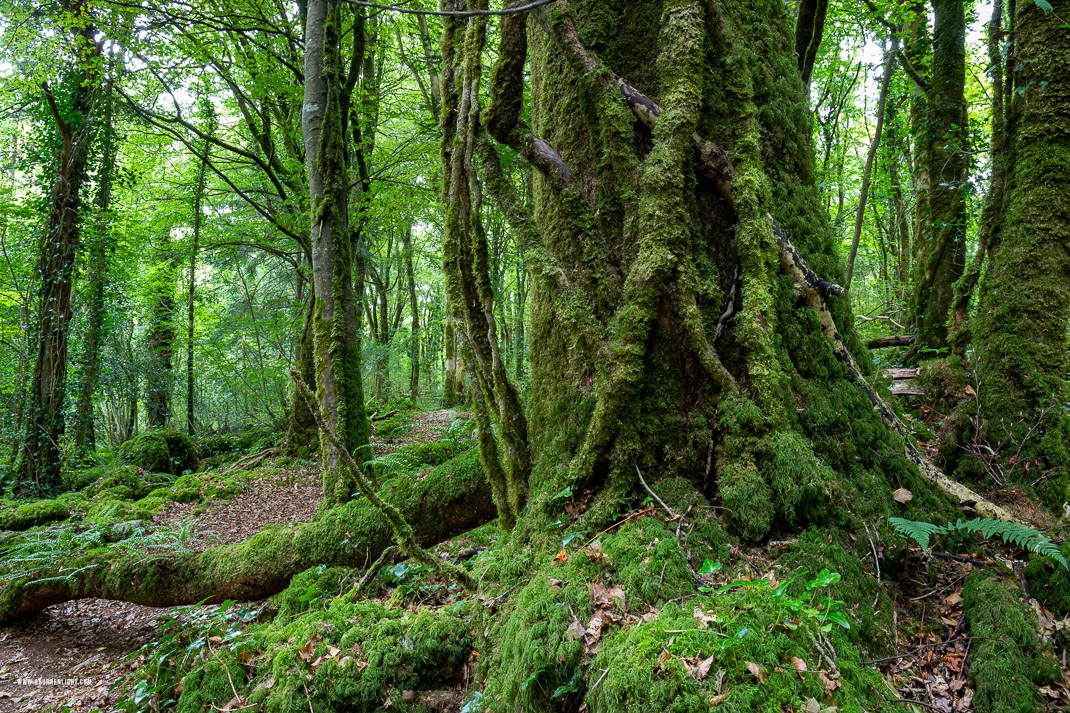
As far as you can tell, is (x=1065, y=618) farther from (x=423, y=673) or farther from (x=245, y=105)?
(x=245, y=105)

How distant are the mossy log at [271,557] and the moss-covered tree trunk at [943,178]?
5513 millimetres

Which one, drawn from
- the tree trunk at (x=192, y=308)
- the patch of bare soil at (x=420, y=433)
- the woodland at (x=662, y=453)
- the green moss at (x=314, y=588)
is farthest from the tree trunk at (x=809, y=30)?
the tree trunk at (x=192, y=308)

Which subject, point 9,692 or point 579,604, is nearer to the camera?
point 579,604

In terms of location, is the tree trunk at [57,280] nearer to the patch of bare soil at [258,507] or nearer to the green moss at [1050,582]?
the patch of bare soil at [258,507]

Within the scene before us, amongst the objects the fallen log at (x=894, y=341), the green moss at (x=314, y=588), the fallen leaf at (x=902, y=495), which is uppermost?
the fallen log at (x=894, y=341)

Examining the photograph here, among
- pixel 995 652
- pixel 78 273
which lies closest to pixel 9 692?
pixel 995 652

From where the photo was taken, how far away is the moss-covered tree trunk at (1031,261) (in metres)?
3.47

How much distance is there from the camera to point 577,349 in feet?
9.69

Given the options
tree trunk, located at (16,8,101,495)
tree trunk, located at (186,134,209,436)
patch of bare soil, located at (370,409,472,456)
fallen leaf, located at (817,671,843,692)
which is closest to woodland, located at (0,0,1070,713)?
fallen leaf, located at (817,671,843,692)

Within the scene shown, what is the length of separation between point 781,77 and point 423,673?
414 cm

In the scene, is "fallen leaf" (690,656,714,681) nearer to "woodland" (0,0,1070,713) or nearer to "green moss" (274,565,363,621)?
"woodland" (0,0,1070,713)

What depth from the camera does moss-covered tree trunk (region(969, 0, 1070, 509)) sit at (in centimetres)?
347

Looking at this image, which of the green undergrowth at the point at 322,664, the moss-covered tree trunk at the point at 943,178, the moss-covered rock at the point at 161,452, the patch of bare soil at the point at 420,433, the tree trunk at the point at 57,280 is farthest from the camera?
the moss-covered rock at the point at 161,452

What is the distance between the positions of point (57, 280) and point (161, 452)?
3774mm
